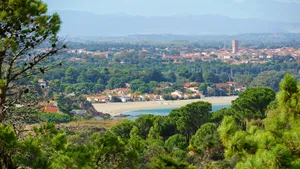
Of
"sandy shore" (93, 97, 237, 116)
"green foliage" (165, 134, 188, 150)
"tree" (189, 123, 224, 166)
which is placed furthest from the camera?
"sandy shore" (93, 97, 237, 116)

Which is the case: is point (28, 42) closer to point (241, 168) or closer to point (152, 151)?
point (241, 168)

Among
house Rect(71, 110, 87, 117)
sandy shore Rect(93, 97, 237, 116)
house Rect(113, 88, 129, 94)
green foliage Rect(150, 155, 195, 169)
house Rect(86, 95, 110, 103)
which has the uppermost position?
green foliage Rect(150, 155, 195, 169)

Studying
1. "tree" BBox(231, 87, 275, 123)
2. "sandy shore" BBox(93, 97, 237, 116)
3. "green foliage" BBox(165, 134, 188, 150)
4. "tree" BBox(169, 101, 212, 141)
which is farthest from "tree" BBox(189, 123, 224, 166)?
"sandy shore" BBox(93, 97, 237, 116)

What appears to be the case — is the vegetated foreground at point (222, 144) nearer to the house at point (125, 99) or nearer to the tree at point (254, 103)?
the tree at point (254, 103)

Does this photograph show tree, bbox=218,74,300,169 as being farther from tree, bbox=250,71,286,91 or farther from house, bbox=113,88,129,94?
tree, bbox=250,71,286,91

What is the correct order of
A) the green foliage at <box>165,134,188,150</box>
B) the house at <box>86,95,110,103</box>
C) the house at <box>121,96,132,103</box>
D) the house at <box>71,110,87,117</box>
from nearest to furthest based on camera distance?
the green foliage at <box>165,134,188,150</box>, the house at <box>71,110,87,117</box>, the house at <box>86,95,110,103</box>, the house at <box>121,96,132,103</box>

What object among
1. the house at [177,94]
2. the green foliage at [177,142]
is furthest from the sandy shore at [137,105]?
the green foliage at [177,142]

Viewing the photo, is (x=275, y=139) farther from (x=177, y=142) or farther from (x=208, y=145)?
(x=177, y=142)

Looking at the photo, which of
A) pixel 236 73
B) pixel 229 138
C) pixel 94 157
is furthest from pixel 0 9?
pixel 236 73
